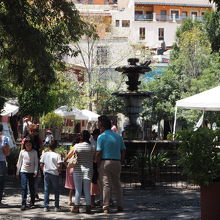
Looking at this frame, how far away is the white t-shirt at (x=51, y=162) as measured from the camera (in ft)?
40.8

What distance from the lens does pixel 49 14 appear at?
18438 millimetres

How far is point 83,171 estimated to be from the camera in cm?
1203

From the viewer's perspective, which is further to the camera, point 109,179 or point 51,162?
point 51,162

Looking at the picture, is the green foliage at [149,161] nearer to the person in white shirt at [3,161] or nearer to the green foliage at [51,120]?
the person in white shirt at [3,161]

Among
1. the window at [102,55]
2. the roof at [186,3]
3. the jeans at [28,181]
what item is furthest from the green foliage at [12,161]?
the roof at [186,3]

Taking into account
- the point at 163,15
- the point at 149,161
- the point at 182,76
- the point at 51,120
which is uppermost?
the point at 163,15

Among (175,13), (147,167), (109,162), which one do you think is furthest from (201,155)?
(175,13)

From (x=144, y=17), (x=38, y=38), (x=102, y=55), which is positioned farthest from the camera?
(x=144, y=17)

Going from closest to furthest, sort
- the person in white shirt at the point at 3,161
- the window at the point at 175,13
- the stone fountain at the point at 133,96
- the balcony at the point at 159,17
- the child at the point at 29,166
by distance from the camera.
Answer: the child at the point at 29,166 < the person in white shirt at the point at 3,161 < the stone fountain at the point at 133,96 < the balcony at the point at 159,17 < the window at the point at 175,13

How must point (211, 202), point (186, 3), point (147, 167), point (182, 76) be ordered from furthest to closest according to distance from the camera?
1. point (186, 3)
2. point (182, 76)
3. point (147, 167)
4. point (211, 202)

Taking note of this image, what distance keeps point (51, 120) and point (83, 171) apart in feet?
88.8

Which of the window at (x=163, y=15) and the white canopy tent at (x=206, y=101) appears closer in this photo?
the white canopy tent at (x=206, y=101)

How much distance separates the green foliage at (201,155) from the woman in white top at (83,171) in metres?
2.51

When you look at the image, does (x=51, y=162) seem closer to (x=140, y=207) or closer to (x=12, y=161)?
(x=140, y=207)
